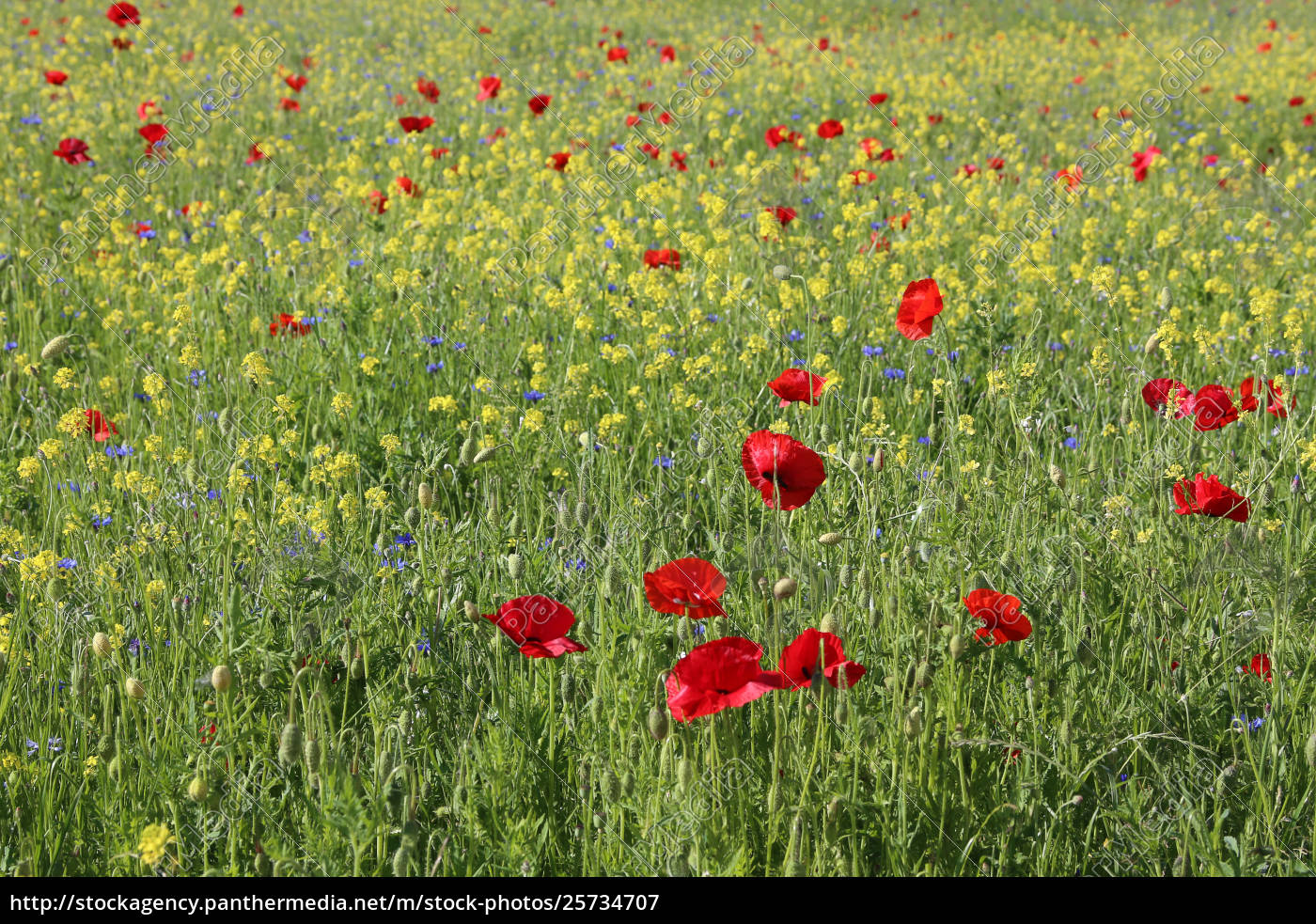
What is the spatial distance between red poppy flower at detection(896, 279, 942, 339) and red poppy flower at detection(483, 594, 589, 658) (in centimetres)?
104

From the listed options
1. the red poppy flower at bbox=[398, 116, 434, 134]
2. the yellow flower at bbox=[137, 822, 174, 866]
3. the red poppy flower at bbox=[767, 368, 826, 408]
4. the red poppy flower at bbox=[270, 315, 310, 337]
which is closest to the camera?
the yellow flower at bbox=[137, 822, 174, 866]

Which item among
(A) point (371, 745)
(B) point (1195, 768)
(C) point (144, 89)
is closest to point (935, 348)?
(B) point (1195, 768)

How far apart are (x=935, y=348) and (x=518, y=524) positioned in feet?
5.37

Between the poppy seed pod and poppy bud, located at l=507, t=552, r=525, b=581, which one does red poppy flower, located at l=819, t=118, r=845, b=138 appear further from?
the poppy seed pod

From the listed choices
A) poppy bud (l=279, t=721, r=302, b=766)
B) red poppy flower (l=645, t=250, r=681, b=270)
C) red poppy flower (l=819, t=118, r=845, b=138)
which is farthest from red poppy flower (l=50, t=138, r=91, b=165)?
poppy bud (l=279, t=721, r=302, b=766)

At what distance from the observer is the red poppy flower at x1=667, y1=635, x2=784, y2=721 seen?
4.52 feet

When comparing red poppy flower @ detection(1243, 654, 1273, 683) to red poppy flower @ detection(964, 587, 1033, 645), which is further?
red poppy flower @ detection(1243, 654, 1273, 683)

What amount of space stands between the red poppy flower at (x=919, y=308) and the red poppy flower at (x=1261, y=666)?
2.80ft

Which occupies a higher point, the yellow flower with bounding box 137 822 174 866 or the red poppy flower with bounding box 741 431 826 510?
the red poppy flower with bounding box 741 431 826 510

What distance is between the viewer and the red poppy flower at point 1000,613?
1.68m

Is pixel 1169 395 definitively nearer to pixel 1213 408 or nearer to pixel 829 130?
pixel 1213 408

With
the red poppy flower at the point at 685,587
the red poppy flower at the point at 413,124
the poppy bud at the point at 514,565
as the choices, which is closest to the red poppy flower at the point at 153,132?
the red poppy flower at the point at 413,124

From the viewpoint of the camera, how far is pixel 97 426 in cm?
279
